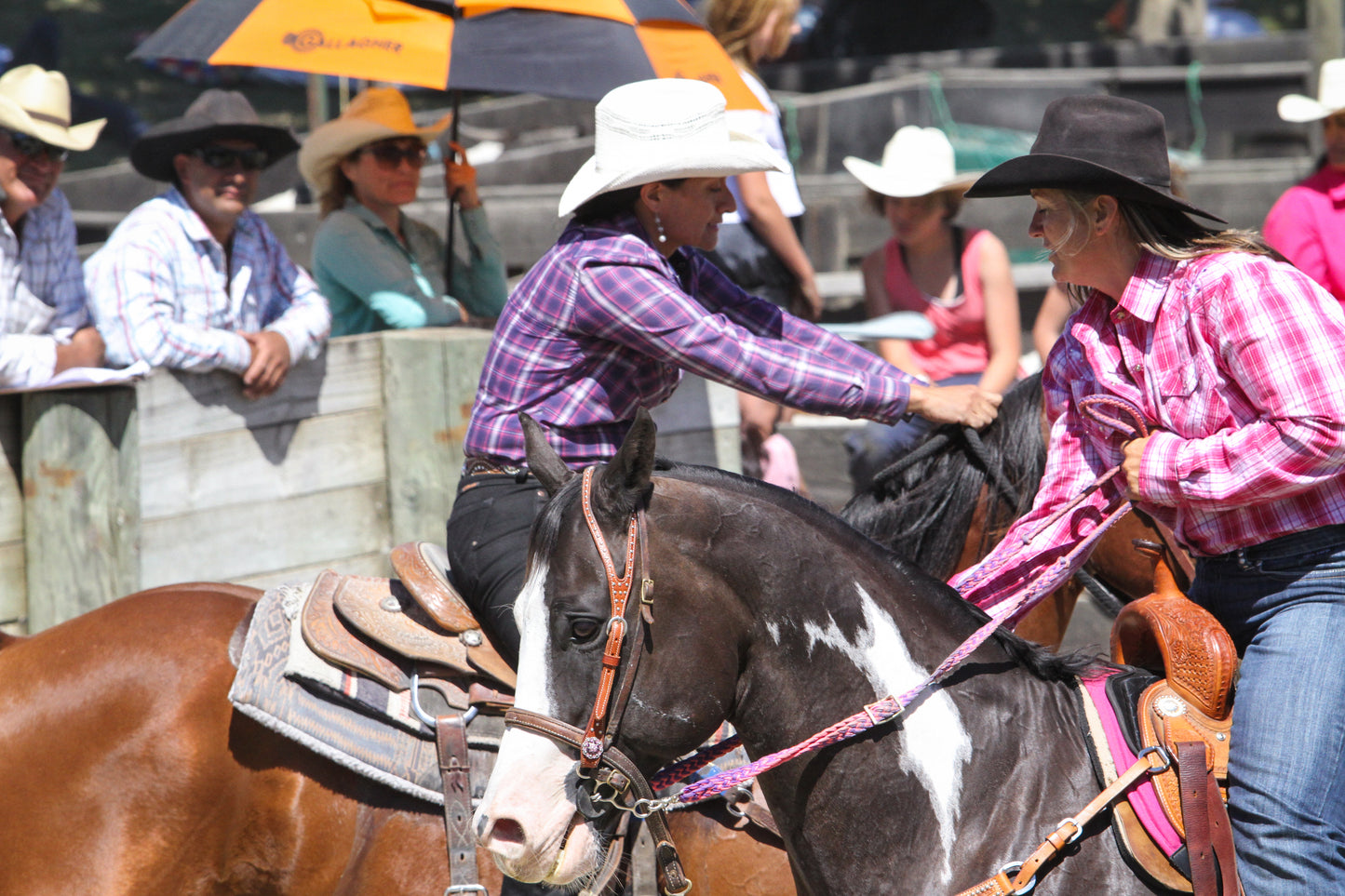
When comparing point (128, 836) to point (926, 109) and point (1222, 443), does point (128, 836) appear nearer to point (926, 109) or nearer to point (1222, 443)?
point (1222, 443)

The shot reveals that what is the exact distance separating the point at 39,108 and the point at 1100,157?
3.66 meters

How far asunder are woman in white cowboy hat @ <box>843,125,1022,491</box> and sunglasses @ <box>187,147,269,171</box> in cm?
234

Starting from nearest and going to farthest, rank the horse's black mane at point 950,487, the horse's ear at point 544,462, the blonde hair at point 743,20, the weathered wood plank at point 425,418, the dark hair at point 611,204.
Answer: the horse's ear at point 544,462
the dark hair at point 611,204
the horse's black mane at point 950,487
the weathered wood plank at point 425,418
the blonde hair at point 743,20

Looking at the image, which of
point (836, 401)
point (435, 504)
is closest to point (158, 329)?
point (435, 504)

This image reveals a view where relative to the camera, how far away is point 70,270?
Result: 443 cm

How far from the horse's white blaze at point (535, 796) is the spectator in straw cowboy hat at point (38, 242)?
2.67 meters

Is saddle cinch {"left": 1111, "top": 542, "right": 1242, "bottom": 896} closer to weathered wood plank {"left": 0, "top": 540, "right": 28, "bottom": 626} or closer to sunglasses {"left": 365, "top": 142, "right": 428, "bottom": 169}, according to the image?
weathered wood plank {"left": 0, "top": 540, "right": 28, "bottom": 626}

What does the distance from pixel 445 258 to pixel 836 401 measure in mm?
2850

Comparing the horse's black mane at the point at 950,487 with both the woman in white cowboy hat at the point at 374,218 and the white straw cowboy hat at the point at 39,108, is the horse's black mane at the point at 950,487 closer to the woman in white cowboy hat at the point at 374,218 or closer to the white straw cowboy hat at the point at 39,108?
the woman in white cowboy hat at the point at 374,218

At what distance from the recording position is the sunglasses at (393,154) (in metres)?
4.90

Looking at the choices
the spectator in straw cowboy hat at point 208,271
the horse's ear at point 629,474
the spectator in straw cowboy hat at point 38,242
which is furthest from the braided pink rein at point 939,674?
the spectator in straw cowboy hat at point 38,242

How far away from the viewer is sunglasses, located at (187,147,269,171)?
458cm

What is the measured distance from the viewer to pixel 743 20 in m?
5.32

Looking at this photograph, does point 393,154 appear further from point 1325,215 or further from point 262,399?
point 1325,215
